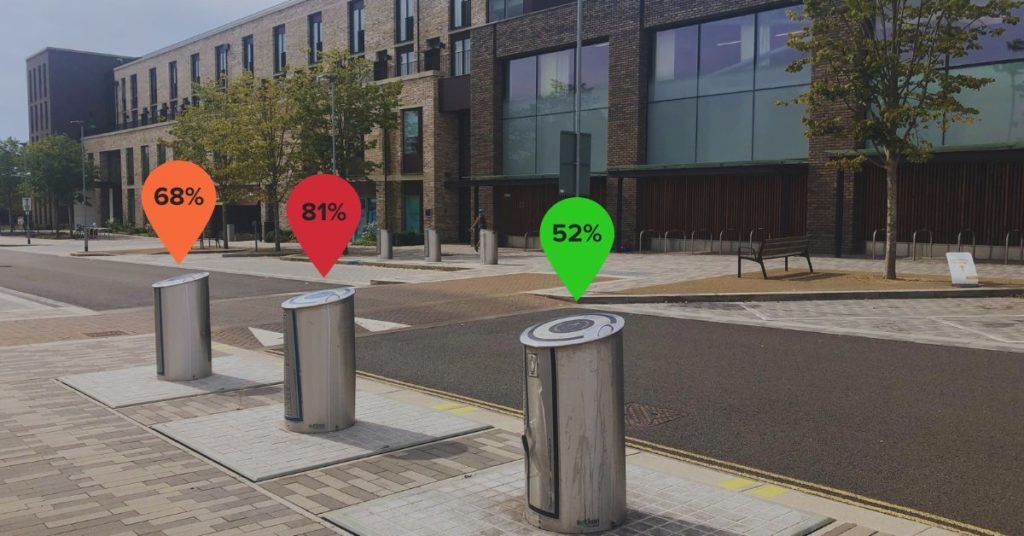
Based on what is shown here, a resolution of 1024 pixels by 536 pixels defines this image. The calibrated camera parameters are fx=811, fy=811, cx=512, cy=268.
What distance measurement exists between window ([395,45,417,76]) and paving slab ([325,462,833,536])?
130 ft

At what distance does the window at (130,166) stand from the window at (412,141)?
37.3 meters

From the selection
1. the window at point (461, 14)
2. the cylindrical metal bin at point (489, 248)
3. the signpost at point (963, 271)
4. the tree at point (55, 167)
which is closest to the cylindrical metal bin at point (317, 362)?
the signpost at point (963, 271)

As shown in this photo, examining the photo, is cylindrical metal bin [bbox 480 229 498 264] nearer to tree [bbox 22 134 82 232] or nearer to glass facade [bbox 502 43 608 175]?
glass facade [bbox 502 43 608 175]

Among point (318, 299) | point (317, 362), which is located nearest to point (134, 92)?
point (318, 299)

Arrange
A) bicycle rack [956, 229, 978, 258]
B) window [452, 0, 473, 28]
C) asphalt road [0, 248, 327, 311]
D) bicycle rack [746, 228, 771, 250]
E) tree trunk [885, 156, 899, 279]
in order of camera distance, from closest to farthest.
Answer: tree trunk [885, 156, 899, 279]
asphalt road [0, 248, 327, 311]
bicycle rack [956, 229, 978, 258]
bicycle rack [746, 228, 771, 250]
window [452, 0, 473, 28]

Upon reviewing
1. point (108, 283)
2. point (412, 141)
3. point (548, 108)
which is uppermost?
point (548, 108)

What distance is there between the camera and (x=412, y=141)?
39.8 m

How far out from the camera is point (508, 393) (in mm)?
7625

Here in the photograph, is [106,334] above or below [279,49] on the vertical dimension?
below

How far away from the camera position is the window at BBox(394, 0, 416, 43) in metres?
42.8

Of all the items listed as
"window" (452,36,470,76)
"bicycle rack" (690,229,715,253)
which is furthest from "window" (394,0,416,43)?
"bicycle rack" (690,229,715,253)

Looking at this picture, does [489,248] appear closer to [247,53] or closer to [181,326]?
[181,326]

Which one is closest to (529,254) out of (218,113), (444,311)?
(444,311)

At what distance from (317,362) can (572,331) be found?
8.15 feet
